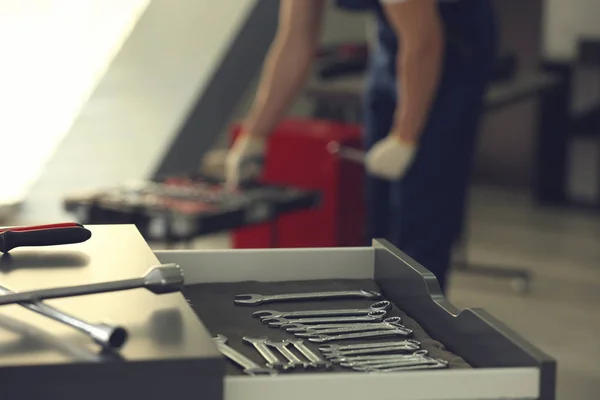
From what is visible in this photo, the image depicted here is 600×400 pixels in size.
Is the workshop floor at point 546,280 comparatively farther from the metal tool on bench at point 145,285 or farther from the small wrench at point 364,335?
the metal tool on bench at point 145,285

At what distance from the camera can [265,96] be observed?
8.02 ft

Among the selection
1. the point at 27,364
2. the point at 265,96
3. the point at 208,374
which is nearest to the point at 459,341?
the point at 208,374

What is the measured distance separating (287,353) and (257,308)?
0.17 meters

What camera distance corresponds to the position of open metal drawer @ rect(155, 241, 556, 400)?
938mm

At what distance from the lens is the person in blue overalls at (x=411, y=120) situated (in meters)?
2.42

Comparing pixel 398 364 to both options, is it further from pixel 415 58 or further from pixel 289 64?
pixel 289 64

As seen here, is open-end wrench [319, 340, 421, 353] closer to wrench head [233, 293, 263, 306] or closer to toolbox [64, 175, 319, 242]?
wrench head [233, 293, 263, 306]

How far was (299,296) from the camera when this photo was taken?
131 centimetres

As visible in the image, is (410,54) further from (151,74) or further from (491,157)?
(491,157)

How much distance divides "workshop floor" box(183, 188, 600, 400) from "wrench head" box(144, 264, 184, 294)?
6.37 feet

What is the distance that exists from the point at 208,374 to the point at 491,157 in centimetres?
485

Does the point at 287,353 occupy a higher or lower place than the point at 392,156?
lower

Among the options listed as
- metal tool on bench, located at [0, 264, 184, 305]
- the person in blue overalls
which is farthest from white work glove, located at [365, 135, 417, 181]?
metal tool on bench, located at [0, 264, 184, 305]

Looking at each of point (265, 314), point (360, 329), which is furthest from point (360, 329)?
point (265, 314)
